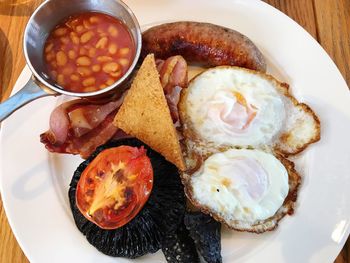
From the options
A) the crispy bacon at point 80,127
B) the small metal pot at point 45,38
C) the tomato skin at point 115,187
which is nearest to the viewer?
the tomato skin at point 115,187

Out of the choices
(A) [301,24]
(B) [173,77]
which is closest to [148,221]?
(B) [173,77]

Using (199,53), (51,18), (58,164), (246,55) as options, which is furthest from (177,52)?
(58,164)

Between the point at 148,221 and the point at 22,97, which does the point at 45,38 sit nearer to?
the point at 22,97

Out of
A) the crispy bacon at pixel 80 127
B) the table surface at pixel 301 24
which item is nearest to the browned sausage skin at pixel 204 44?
the crispy bacon at pixel 80 127

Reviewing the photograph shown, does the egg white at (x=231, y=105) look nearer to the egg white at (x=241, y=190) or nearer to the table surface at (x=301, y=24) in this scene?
the egg white at (x=241, y=190)

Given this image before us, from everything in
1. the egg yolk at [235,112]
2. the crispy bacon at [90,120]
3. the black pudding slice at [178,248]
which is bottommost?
the black pudding slice at [178,248]

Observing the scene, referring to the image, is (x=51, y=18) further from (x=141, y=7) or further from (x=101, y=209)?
(x=101, y=209)
